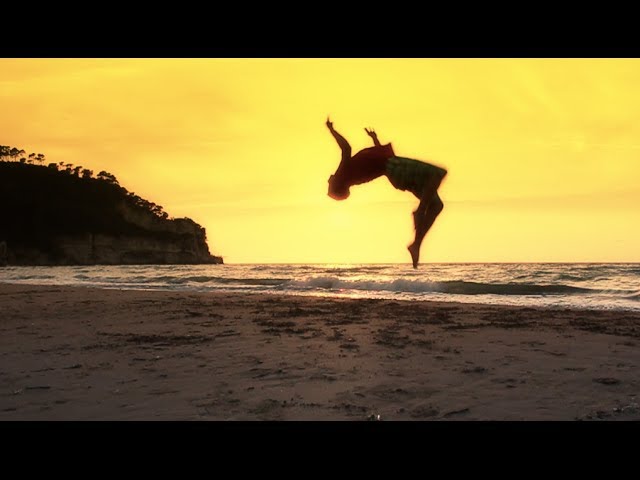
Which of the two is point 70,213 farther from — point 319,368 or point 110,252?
point 319,368

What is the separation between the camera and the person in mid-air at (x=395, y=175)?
170cm

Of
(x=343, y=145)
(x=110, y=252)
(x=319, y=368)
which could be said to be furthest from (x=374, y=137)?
(x=110, y=252)

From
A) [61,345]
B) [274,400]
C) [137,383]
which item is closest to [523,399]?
[274,400]

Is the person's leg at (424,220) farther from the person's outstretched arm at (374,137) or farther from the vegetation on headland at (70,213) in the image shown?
the vegetation on headland at (70,213)

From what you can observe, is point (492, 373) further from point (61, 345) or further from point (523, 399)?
point (61, 345)

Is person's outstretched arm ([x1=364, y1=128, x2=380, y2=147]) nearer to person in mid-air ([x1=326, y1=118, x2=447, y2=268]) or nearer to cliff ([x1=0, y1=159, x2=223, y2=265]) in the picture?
person in mid-air ([x1=326, y1=118, x2=447, y2=268])

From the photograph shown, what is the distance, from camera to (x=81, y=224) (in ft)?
360

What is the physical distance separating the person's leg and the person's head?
0.76 ft

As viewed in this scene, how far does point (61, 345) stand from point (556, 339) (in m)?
8.76

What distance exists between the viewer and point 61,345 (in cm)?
991

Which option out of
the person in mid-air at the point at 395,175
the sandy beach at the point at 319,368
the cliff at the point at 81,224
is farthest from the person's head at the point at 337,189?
the cliff at the point at 81,224

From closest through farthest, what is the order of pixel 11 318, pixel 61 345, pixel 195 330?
pixel 61 345 < pixel 195 330 < pixel 11 318

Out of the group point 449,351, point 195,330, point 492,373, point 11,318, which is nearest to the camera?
point 492,373

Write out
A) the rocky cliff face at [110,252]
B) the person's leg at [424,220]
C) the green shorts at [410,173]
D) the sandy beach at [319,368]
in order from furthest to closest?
the rocky cliff face at [110,252]
the sandy beach at [319,368]
the person's leg at [424,220]
the green shorts at [410,173]
